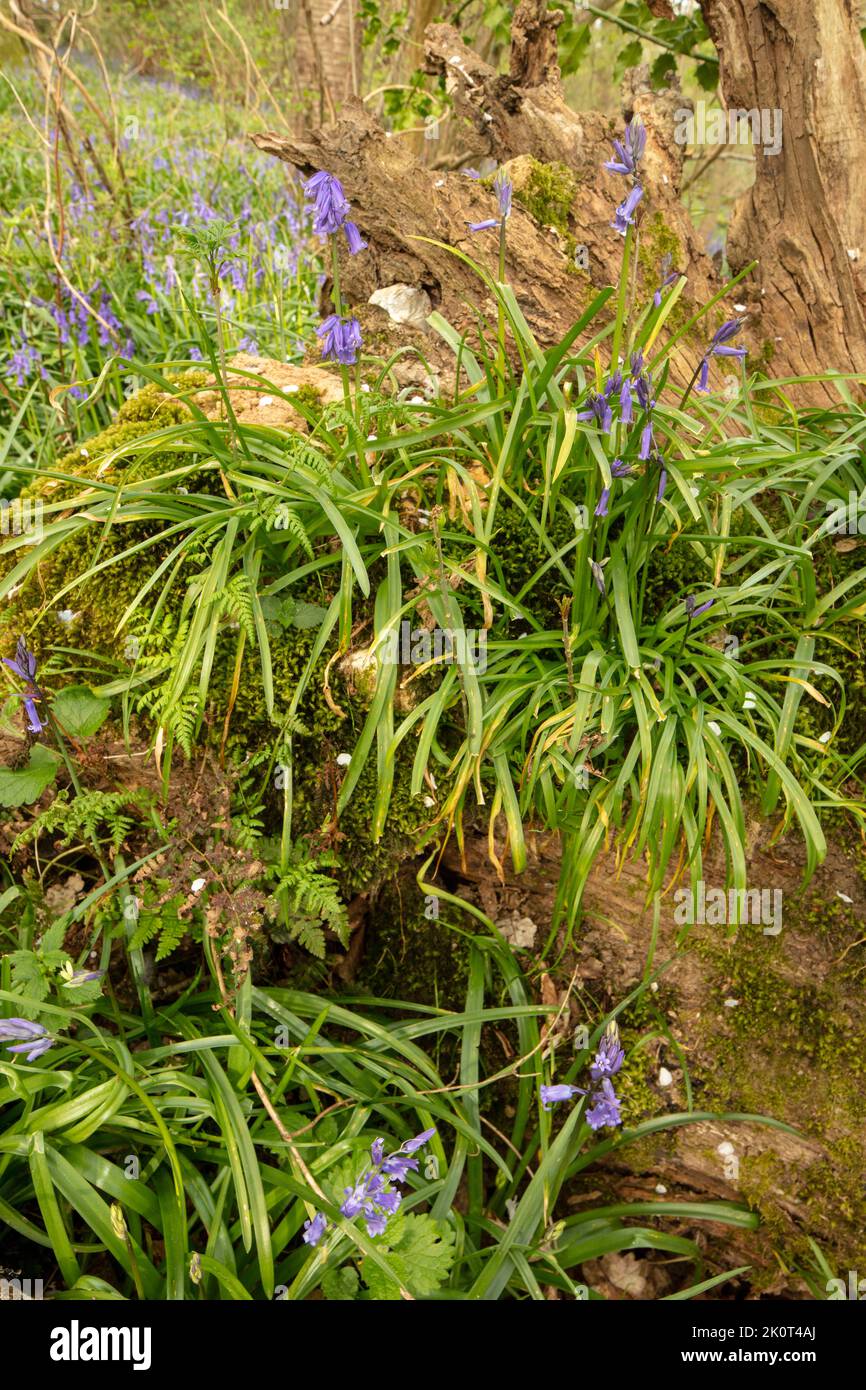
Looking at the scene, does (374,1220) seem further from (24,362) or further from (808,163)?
(24,362)

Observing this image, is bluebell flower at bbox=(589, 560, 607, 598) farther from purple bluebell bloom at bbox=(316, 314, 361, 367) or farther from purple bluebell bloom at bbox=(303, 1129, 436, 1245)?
purple bluebell bloom at bbox=(303, 1129, 436, 1245)

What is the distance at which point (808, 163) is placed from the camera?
122 inches

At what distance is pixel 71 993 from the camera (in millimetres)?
1910

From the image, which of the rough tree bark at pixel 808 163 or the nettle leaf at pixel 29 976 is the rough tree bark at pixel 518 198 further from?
the nettle leaf at pixel 29 976

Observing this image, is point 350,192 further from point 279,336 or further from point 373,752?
point 373,752

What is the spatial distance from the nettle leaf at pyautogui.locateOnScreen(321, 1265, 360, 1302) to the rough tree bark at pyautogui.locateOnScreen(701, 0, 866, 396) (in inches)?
112

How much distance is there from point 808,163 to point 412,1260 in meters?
3.46

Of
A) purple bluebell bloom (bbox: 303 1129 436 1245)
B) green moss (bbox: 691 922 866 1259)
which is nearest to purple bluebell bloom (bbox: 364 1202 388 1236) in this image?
purple bluebell bloom (bbox: 303 1129 436 1245)

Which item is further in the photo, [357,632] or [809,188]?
[809,188]

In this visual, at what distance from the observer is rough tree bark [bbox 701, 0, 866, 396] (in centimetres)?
302

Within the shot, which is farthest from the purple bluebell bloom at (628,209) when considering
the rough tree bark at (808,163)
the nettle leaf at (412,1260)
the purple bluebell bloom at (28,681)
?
the nettle leaf at (412,1260)

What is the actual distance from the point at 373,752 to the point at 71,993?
0.89 m
